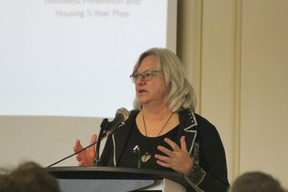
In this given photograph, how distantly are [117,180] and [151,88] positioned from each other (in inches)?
33.7

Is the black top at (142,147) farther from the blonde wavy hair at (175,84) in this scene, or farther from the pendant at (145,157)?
the blonde wavy hair at (175,84)

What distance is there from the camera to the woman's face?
2.41m

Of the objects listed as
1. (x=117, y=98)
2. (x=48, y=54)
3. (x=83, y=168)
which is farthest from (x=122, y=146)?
(x=48, y=54)

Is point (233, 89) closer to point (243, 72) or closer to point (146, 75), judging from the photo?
point (243, 72)

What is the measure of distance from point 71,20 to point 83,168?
2.37 metres

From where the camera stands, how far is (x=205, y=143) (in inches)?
90.3

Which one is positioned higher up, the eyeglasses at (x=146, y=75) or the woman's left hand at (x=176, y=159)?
the eyeglasses at (x=146, y=75)

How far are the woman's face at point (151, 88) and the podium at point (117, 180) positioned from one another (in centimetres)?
80

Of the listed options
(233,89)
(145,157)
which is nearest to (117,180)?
(145,157)

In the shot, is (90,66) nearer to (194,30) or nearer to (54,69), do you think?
(54,69)

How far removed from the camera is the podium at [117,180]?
159 cm

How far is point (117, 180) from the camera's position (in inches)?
63.2

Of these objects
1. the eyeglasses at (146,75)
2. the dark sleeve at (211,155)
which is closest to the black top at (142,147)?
the dark sleeve at (211,155)

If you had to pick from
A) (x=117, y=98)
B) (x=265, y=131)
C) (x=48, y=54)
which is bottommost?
(x=265, y=131)
